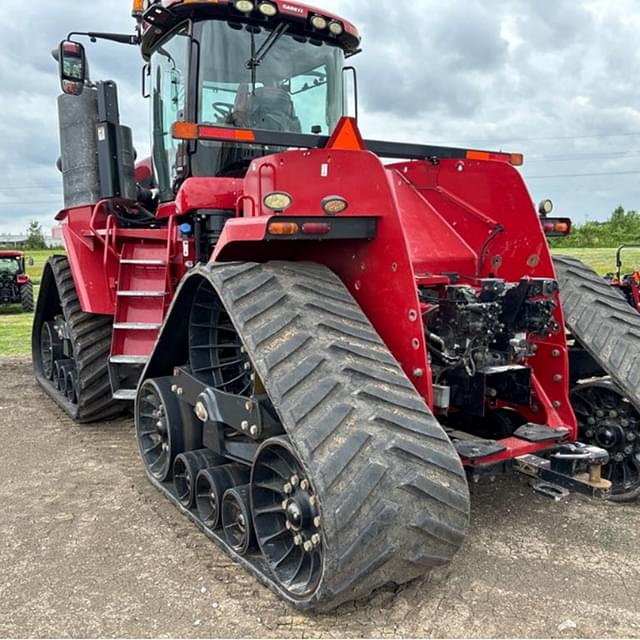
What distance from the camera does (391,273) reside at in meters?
3.22

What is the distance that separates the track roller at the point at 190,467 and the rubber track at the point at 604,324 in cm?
232

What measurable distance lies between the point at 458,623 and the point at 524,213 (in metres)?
2.26

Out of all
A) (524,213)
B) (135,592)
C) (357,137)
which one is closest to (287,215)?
(357,137)

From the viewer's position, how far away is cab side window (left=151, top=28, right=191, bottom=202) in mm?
4629

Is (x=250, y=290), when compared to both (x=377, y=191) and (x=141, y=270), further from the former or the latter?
(x=141, y=270)

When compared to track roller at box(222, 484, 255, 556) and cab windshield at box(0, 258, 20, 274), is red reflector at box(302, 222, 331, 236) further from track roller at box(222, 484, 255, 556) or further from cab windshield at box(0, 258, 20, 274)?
cab windshield at box(0, 258, 20, 274)

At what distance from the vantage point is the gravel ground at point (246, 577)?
281cm

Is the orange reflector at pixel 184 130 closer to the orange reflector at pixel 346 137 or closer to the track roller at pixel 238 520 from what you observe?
the orange reflector at pixel 346 137

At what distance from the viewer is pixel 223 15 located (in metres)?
4.44

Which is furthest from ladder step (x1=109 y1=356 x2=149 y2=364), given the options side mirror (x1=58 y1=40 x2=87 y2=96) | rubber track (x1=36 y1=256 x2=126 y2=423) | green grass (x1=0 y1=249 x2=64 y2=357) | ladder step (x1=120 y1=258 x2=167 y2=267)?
green grass (x1=0 y1=249 x2=64 y2=357)

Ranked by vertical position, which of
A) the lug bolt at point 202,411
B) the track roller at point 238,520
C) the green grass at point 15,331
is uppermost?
the lug bolt at point 202,411

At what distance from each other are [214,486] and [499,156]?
2.64 meters

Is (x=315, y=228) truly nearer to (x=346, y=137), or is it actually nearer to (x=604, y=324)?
(x=346, y=137)

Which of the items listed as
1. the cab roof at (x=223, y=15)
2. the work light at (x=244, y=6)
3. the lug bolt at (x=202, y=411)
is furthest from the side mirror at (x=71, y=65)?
the lug bolt at (x=202, y=411)
